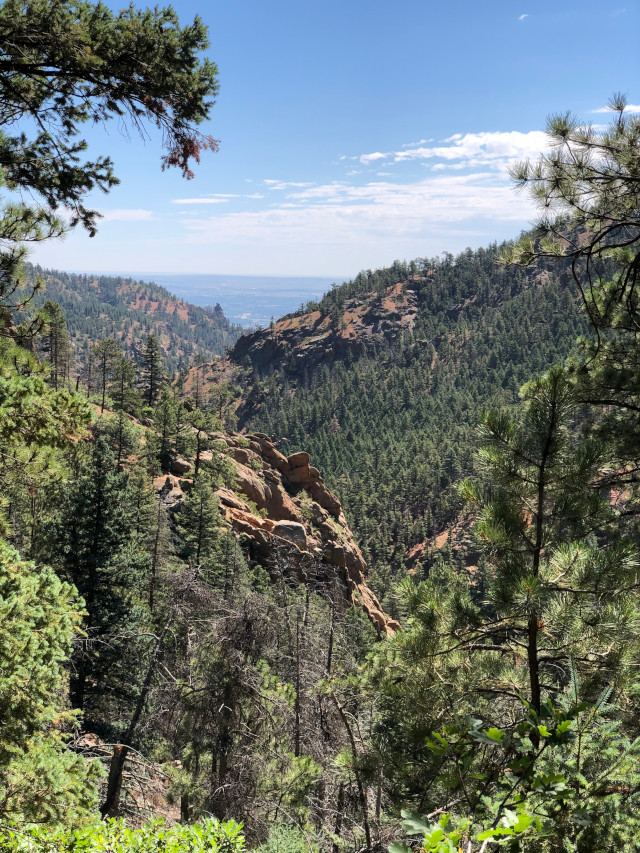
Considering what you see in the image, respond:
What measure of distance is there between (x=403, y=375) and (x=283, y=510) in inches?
3512

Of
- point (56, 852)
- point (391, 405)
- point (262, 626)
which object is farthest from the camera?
point (391, 405)

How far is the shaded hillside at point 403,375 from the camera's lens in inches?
2980

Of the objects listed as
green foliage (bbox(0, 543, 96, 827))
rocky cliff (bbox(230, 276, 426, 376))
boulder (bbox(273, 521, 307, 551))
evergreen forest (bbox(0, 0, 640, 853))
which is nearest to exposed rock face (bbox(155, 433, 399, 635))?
boulder (bbox(273, 521, 307, 551))

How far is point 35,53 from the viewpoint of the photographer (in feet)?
15.6

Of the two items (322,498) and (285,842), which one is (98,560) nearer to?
(285,842)

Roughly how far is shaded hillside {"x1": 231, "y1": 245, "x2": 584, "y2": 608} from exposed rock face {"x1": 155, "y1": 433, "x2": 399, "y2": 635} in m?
12.4

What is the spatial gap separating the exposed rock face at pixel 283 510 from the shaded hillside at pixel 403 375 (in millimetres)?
12418

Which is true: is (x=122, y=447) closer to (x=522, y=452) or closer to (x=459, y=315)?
(x=522, y=452)

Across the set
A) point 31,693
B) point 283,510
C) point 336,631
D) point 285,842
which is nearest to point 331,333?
point 283,510

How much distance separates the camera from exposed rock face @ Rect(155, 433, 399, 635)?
102ft

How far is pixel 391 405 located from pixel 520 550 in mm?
112643

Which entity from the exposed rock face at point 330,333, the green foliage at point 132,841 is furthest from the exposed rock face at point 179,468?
the exposed rock face at point 330,333

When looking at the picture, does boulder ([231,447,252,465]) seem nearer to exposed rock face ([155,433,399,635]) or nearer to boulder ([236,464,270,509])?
exposed rock face ([155,433,399,635])

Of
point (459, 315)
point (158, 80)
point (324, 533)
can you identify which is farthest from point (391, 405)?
point (158, 80)
